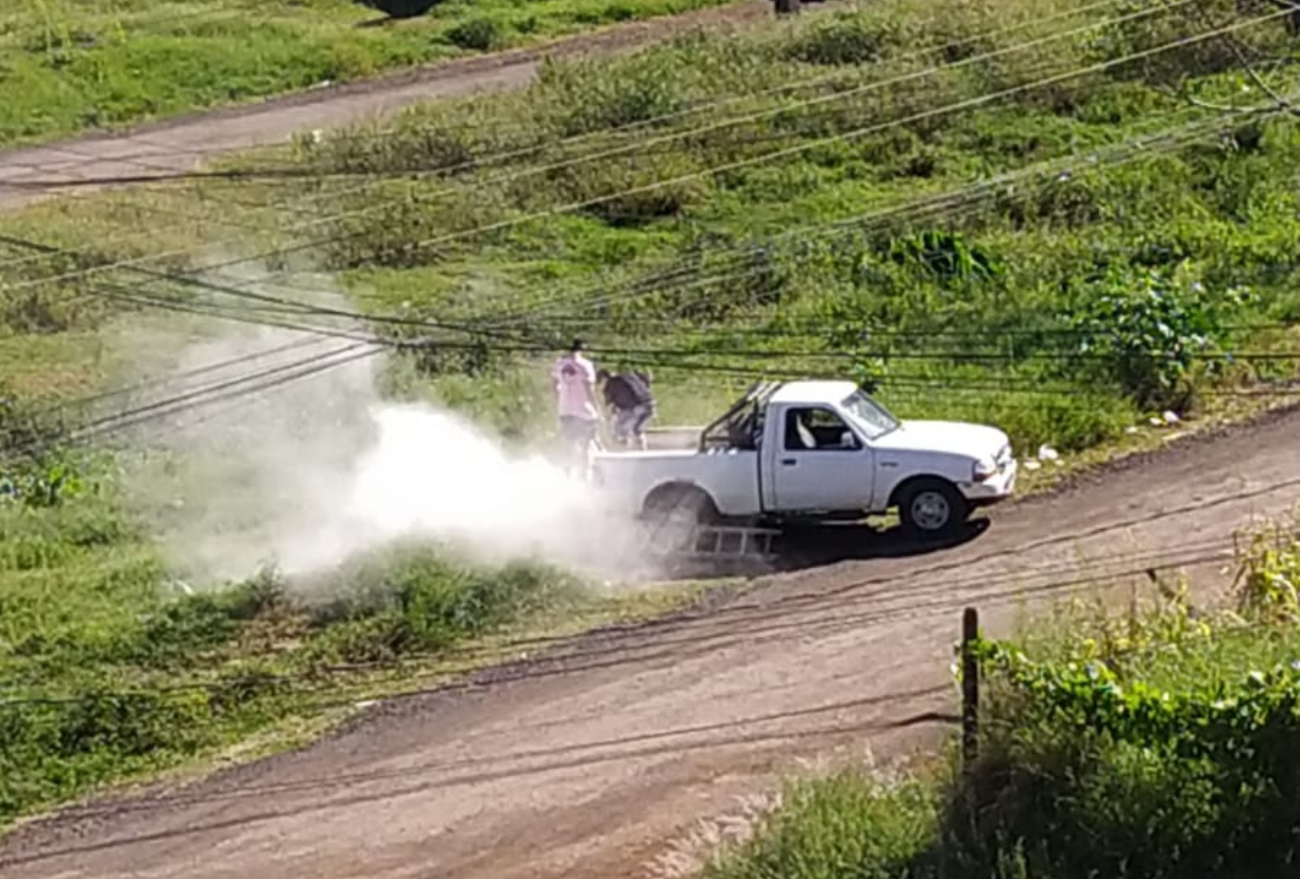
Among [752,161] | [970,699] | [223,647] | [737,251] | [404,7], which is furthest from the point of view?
[404,7]

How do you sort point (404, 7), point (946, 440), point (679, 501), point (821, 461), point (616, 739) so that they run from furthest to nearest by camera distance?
point (404, 7) → point (679, 501) → point (946, 440) → point (821, 461) → point (616, 739)

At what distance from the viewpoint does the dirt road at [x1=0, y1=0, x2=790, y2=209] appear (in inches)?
1361

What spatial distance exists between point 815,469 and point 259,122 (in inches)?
767

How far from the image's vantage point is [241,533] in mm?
21812

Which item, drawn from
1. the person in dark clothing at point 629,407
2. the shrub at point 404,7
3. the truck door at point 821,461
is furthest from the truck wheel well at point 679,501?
the shrub at point 404,7

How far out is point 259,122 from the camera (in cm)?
3741

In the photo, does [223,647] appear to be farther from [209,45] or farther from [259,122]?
[209,45]

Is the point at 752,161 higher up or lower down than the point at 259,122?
lower down

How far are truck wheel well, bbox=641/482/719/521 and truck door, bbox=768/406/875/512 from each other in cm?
62

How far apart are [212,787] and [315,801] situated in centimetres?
101

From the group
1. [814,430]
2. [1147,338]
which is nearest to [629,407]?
[814,430]

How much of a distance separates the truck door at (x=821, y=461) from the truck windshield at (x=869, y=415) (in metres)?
0.19

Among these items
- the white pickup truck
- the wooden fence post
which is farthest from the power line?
the wooden fence post

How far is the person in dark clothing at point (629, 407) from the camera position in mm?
21672
